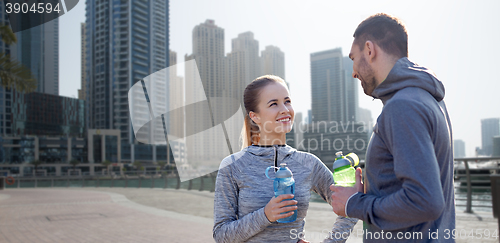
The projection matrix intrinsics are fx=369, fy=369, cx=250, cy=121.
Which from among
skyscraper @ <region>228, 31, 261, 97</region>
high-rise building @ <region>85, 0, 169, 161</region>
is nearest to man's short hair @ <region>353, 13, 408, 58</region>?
skyscraper @ <region>228, 31, 261, 97</region>

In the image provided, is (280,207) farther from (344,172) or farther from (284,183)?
(344,172)

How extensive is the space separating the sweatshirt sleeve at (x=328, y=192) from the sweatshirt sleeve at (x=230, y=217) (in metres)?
0.49

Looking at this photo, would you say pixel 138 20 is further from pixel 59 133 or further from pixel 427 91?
pixel 427 91

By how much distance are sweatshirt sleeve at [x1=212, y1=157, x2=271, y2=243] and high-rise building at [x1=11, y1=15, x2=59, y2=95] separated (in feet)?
473

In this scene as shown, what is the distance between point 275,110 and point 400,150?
3.37 feet

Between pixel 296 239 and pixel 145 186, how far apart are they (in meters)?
24.6

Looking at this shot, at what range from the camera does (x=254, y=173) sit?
→ 2.22 metres

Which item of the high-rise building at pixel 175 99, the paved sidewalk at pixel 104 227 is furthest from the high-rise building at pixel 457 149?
the paved sidewalk at pixel 104 227

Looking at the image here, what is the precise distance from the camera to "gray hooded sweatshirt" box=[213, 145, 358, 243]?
2.12 metres

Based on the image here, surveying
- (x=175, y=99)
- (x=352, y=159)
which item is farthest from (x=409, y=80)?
(x=175, y=99)

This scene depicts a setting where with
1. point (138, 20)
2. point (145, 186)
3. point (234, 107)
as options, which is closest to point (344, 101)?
point (145, 186)

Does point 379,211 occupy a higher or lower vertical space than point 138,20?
lower

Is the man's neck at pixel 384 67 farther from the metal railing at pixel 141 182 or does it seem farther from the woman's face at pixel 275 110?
the metal railing at pixel 141 182

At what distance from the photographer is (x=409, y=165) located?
139cm
